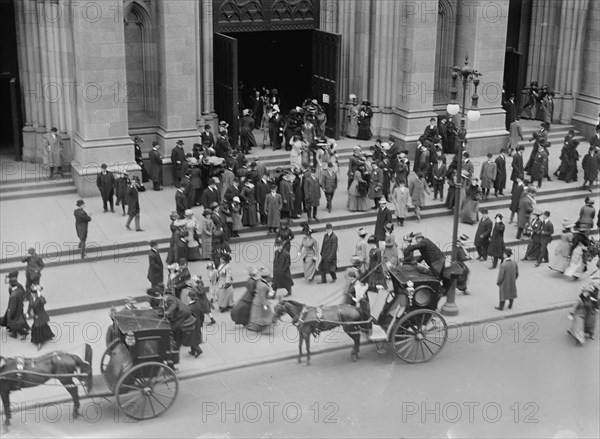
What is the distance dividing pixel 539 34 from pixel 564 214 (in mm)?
10817

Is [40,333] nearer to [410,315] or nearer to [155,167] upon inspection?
[410,315]

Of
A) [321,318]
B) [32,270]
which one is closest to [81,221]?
[32,270]

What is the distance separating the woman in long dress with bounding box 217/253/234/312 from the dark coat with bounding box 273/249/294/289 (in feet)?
3.84

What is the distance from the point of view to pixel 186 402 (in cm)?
1756

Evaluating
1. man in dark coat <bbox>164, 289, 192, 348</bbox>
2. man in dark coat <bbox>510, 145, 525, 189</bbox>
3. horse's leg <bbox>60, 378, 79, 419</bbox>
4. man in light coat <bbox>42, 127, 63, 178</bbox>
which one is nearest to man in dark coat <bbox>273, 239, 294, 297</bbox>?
man in dark coat <bbox>164, 289, 192, 348</bbox>

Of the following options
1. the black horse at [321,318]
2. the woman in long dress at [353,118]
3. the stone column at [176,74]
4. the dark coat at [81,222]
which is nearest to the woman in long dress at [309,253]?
the black horse at [321,318]

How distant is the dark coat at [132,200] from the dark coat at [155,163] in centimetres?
303

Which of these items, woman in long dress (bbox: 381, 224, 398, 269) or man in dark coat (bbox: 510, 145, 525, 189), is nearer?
woman in long dress (bbox: 381, 224, 398, 269)

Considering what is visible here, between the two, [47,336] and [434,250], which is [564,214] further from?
[47,336]

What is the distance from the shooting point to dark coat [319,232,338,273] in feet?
74.5

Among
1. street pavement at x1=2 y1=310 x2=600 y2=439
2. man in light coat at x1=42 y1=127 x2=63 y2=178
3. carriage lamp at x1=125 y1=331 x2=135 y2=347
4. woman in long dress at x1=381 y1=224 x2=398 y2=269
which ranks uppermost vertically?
man in light coat at x1=42 y1=127 x2=63 y2=178

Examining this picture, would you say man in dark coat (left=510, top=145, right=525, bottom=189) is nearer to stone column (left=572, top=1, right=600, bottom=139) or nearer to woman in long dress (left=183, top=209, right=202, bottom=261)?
stone column (left=572, top=1, right=600, bottom=139)

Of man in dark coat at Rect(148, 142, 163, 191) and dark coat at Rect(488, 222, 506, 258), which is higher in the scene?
man in dark coat at Rect(148, 142, 163, 191)

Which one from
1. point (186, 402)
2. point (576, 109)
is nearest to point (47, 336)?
point (186, 402)
